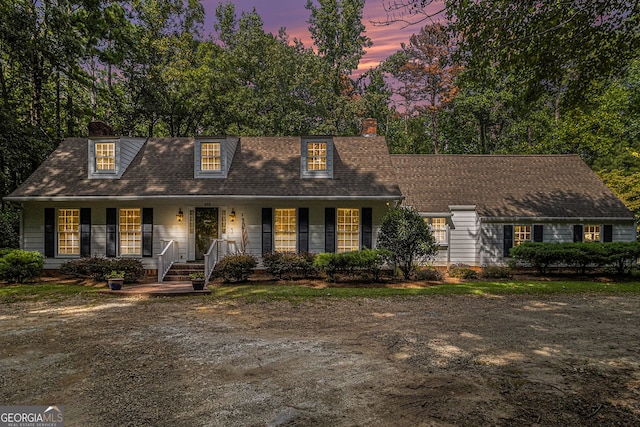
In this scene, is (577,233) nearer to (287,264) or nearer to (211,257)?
(287,264)

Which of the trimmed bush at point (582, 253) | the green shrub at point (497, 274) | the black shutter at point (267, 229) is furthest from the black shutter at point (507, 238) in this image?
the black shutter at point (267, 229)

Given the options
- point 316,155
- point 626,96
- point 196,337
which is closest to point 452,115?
point 626,96

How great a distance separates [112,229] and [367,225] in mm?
10221

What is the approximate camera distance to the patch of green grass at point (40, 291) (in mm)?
10734

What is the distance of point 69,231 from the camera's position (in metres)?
14.7

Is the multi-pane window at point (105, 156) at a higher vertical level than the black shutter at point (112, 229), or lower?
higher

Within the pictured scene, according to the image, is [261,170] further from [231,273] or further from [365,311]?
[365,311]

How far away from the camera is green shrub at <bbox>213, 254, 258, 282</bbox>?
12.7m

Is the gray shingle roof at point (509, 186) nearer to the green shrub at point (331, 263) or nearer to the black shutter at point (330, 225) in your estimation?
the black shutter at point (330, 225)

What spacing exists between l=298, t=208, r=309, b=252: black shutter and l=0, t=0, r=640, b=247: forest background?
7.27m

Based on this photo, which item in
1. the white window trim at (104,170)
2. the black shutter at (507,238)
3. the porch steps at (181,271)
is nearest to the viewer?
the porch steps at (181,271)

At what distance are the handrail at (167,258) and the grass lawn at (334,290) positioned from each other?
1967 millimetres

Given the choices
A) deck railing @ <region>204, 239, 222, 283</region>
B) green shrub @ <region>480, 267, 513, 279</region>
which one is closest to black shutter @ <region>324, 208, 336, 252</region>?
deck railing @ <region>204, 239, 222, 283</region>

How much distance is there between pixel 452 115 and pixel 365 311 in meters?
26.2
